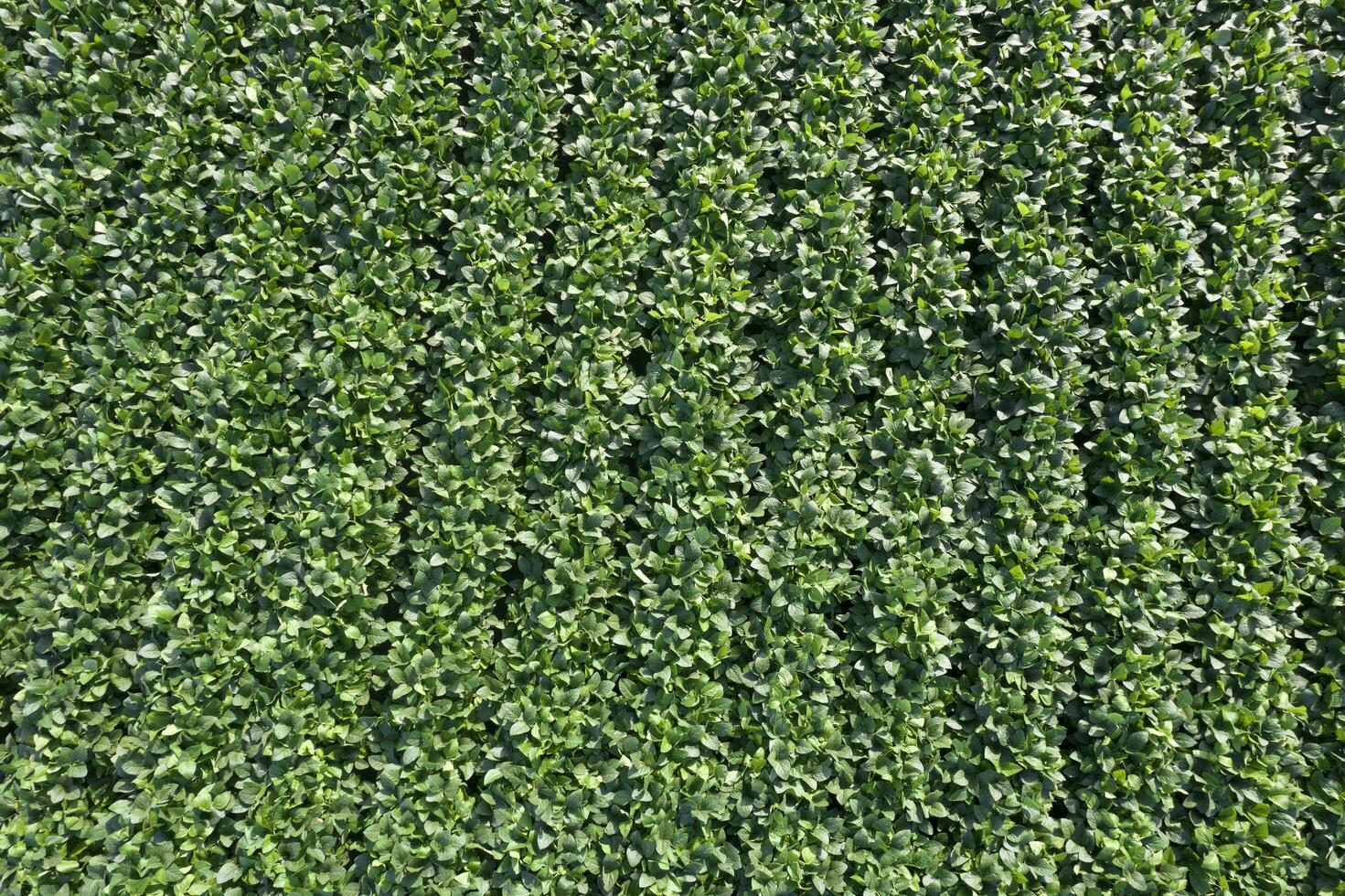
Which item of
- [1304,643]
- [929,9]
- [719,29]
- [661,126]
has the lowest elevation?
[1304,643]

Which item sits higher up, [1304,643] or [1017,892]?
[1304,643]

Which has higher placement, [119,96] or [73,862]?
[119,96]

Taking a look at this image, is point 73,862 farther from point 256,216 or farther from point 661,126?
point 661,126

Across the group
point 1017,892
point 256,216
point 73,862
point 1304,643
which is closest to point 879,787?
point 1017,892

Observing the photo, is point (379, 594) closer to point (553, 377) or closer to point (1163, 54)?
point (553, 377)

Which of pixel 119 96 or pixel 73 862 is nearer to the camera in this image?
pixel 73 862

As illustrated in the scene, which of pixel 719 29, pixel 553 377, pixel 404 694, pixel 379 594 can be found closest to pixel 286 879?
pixel 404 694
